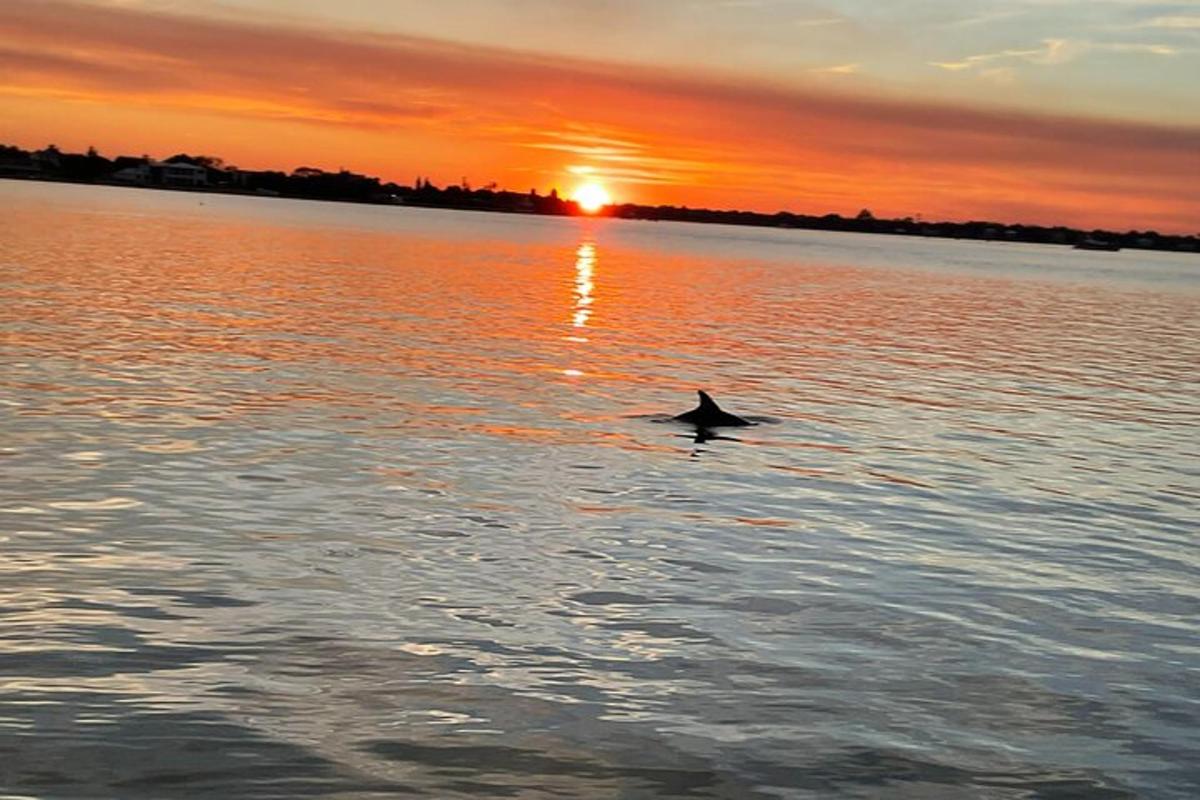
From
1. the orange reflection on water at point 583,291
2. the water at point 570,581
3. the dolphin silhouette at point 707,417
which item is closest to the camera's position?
the water at point 570,581

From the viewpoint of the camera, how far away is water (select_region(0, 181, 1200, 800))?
11078 mm

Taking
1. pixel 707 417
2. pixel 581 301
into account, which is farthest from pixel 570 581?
pixel 581 301

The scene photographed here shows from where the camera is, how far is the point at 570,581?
648 inches

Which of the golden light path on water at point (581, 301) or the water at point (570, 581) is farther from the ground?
the golden light path on water at point (581, 301)

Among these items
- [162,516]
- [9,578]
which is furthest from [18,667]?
[162,516]

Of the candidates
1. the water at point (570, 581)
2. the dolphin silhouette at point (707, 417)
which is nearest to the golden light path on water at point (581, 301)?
the dolphin silhouette at point (707, 417)

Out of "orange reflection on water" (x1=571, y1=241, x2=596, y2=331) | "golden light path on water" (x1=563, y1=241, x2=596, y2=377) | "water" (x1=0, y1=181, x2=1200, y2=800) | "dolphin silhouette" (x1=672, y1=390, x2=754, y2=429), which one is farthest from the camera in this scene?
"orange reflection on water" (x1=571, y1=241, x2=596, y2=331)

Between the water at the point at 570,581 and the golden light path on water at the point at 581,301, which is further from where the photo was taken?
the golden light path on water at the point at 581,301

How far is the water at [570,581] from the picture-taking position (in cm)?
1108

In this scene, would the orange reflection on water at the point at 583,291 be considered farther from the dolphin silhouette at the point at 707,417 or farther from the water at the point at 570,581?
the dolphin silhouette at the point at 707,417

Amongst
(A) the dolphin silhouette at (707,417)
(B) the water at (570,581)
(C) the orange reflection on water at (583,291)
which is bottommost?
(B) the water at (570,581)

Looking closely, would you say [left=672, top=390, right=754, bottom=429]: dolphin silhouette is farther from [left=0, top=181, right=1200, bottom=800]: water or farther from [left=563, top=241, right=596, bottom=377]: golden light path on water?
[left=563, top=241, right=596, bottom=377]: golden light path on water

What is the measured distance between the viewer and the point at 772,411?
33.7m

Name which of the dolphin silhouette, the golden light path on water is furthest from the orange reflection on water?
the dolphin silhouette
